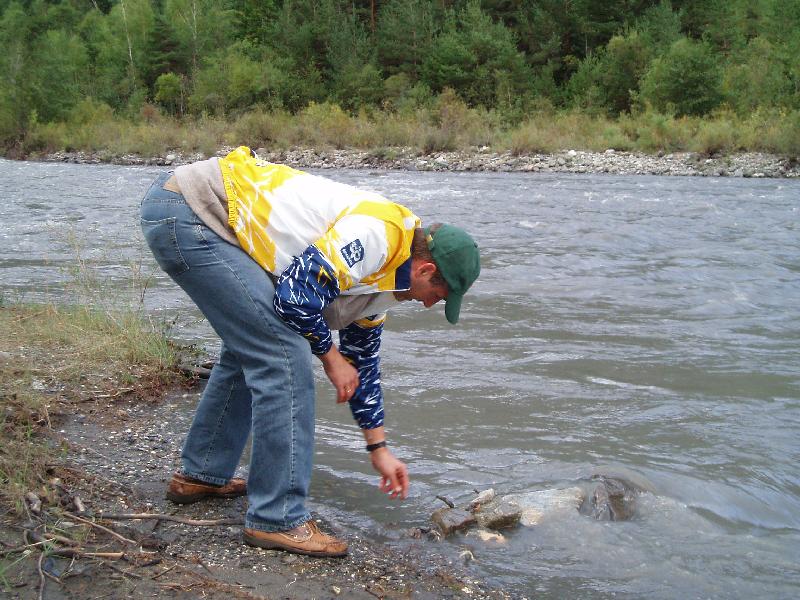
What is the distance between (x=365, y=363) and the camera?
3.00m

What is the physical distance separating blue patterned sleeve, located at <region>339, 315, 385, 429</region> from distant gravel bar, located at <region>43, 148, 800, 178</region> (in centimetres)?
1938

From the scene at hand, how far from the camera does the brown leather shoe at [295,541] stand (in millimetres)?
2863

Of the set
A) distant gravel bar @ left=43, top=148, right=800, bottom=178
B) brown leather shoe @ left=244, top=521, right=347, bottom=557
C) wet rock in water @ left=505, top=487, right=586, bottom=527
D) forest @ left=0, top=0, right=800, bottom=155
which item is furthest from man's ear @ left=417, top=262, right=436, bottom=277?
forest @ left=0, top=0, right=800, bottom=155

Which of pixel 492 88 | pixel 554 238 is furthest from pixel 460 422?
pixel 492 88

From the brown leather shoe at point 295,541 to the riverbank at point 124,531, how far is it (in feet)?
0.09

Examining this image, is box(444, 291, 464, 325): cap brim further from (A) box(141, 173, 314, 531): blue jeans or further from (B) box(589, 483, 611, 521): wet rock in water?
(B) box(589, 483, 611, 521): wet rock in water

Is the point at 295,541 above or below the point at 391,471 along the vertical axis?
below

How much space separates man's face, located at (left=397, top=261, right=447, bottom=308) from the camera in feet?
8.90

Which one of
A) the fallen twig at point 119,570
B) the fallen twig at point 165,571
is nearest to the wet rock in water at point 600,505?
the fallen twig at point 165,571

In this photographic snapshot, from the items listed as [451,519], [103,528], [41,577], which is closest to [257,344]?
[103,528]

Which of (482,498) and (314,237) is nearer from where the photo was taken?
(314,237)

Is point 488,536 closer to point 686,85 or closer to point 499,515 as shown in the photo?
point 499,515

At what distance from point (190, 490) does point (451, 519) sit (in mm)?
1048

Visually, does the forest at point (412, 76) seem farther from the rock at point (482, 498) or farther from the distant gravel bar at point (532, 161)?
the rock at point (482, 498)
